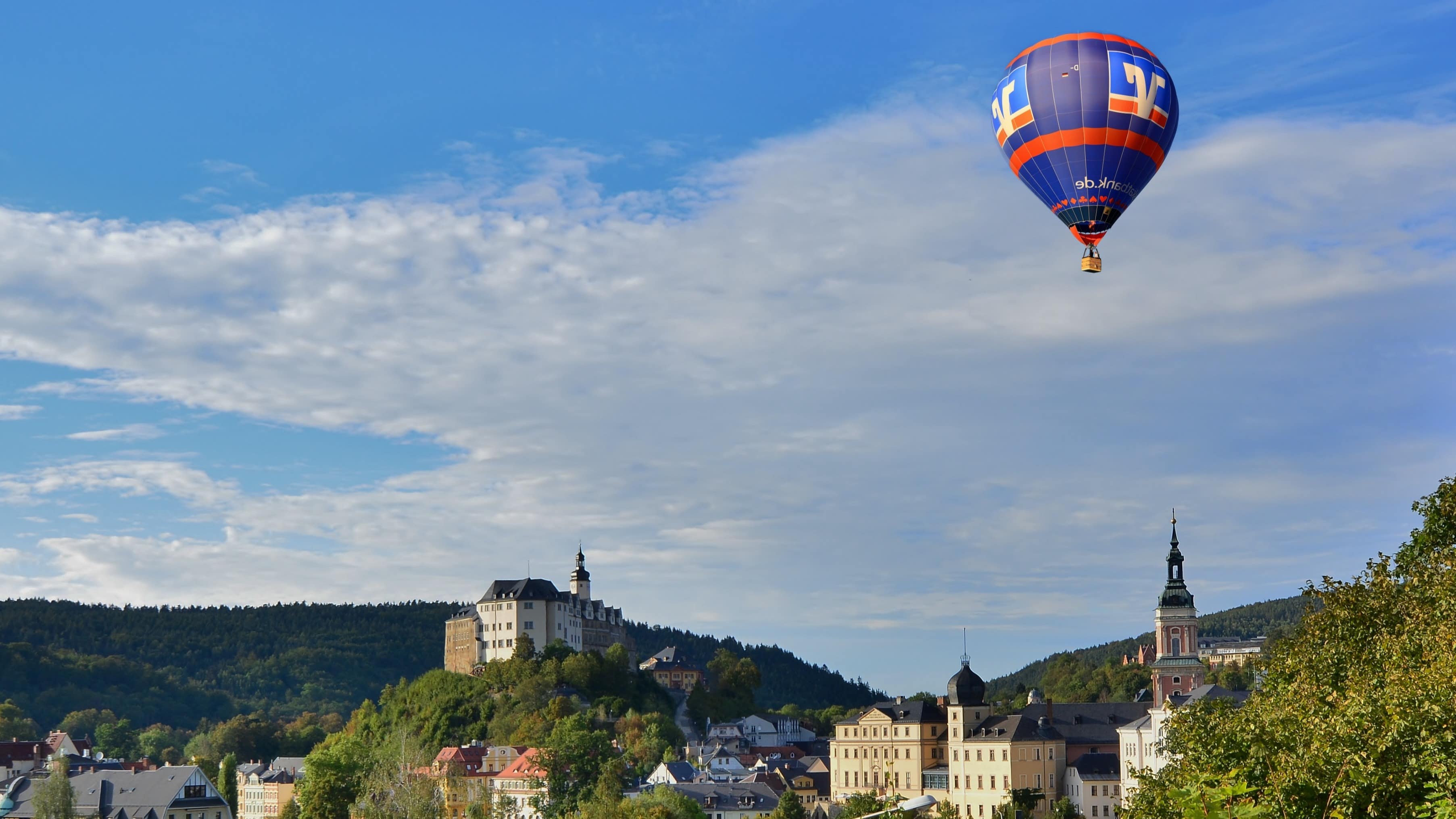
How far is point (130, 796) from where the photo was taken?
339 ft

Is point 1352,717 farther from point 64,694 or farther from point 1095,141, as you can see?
point 64,694

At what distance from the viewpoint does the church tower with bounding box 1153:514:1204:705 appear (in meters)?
122

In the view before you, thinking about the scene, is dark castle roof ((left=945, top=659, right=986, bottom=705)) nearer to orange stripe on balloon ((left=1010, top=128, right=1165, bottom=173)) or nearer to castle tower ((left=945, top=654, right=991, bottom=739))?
castle tower ((left=945, top=654, right=991, bottom=739))

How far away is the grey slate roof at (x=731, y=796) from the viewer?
351 feet

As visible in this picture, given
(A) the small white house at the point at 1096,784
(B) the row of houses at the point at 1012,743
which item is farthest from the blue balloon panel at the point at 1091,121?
(A) the small white house at the point at 1096,784

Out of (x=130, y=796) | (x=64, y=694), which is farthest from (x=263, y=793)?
(x=64, y=694)

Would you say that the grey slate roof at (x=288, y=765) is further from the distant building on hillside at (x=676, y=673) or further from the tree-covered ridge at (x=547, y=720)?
the distant building on hillside at (x=676, y=673)

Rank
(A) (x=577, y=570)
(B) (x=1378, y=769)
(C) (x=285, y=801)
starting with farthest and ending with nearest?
(A) (x=577, y=570), (C) (x=285, y=801), (B) (x=1378, y=769)

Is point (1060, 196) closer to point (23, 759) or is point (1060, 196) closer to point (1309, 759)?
point (1309, 759)

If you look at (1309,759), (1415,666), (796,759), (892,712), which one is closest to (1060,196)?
(1415,666)

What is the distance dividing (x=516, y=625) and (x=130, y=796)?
157 ft

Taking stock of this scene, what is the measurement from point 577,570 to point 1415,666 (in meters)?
136

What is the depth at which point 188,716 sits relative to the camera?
19725 centimetres

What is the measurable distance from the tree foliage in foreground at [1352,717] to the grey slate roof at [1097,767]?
60.0 meters
